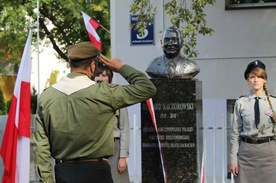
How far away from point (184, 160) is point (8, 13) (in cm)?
1435

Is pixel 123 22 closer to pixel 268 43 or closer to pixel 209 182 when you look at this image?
pixel 268 43

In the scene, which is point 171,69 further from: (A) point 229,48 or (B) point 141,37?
(A) point 229,48

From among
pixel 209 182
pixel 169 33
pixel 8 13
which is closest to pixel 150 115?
pixel 169 33

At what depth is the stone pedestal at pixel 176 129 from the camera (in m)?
7.25

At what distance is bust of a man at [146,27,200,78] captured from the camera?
7.40 m

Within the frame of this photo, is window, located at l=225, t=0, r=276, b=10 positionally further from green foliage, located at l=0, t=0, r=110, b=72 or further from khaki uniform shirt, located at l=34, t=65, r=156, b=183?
khaki uniform shirt, located at l=34, t=65, r=156, b=183

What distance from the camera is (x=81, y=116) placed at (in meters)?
4.50

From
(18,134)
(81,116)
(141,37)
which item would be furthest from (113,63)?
(141,37)

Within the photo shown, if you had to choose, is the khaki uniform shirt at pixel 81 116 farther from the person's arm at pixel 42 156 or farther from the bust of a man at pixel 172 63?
the bust of a man at pixel 172 63

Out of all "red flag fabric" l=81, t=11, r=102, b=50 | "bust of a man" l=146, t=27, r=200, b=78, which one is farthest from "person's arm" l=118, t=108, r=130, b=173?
"red flag fabric" l=81, t=11, r=102, b=50

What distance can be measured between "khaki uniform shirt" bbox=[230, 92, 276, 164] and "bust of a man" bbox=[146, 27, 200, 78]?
2.36 feet

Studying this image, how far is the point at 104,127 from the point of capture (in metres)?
4.55

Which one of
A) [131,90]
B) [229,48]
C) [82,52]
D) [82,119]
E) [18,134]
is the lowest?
[18,134]

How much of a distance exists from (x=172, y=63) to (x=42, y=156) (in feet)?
10.4
